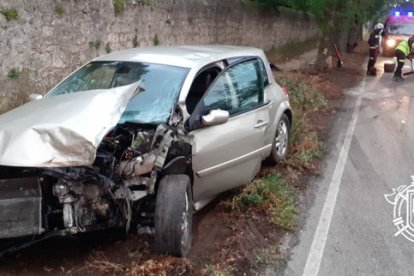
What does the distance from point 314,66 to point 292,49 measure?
8330mm

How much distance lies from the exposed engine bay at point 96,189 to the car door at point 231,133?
55cm

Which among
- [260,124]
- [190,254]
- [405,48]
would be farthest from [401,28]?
[190,254]

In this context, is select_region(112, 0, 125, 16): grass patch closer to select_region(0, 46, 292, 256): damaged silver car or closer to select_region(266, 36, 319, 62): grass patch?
select_region(0, 46, 292, 256): damaged silver car

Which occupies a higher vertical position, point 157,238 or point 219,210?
point 157,238

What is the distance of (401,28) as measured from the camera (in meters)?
28.6

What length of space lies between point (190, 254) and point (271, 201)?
4.92 ft

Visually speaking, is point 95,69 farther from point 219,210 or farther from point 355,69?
point 355,69

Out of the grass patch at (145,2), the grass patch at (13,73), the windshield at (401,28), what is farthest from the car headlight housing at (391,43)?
the grass patch at (13,73)

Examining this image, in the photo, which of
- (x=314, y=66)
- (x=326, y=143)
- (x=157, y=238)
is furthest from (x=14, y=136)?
(x=314, y=66)

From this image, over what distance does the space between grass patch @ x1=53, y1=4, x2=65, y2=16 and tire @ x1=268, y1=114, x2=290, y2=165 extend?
4798mm

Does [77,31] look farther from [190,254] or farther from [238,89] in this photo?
[190,254]

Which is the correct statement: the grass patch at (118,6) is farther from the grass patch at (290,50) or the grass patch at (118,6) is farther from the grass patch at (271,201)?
the grass patch at (290,50)

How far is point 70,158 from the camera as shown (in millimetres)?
3943

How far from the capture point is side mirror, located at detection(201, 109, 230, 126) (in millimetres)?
5016
